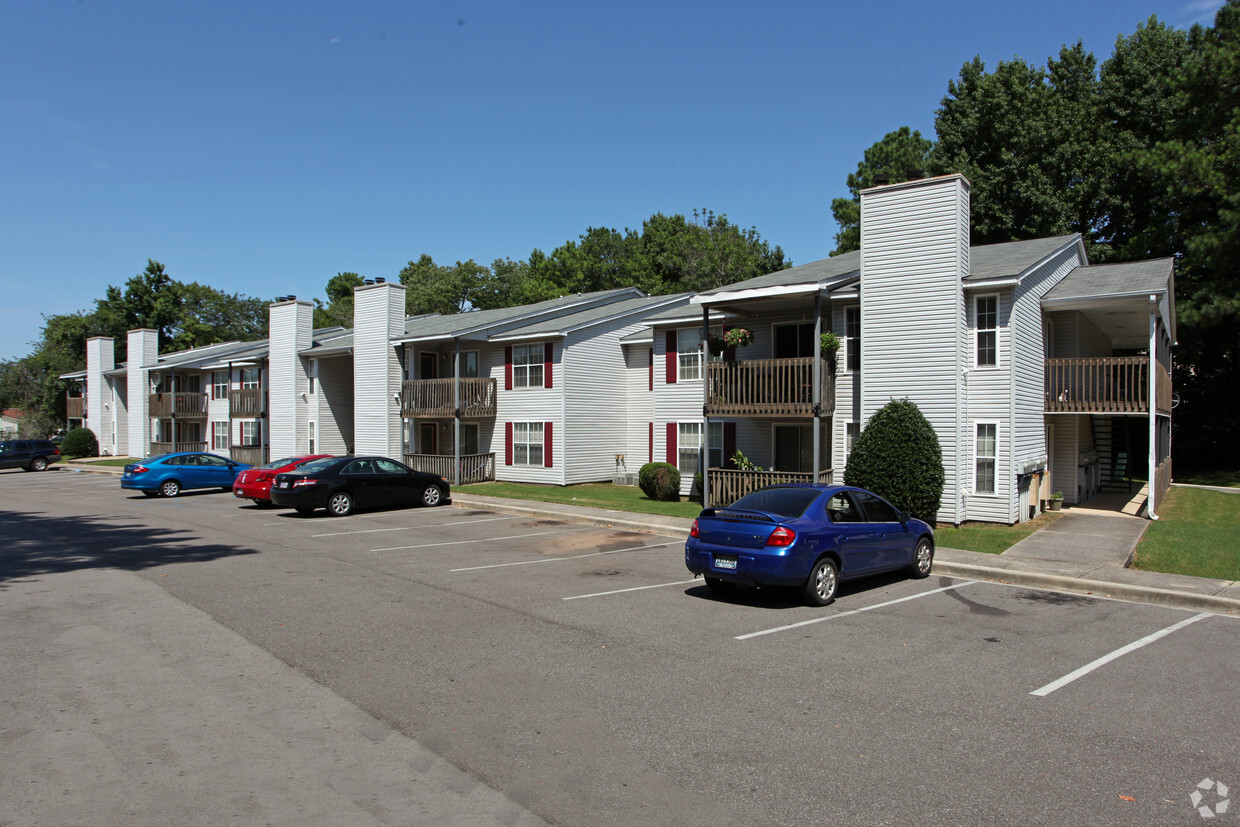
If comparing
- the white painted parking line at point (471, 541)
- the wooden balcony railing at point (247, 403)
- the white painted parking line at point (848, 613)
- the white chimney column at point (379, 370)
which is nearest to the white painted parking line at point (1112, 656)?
the white painted parking line at point (848, 613)

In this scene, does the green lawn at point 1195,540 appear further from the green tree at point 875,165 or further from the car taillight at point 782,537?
the green tree at point 875,165

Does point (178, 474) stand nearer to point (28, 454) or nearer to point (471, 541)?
point (471, 541)

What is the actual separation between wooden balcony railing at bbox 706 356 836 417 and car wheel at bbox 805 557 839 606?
9781mm

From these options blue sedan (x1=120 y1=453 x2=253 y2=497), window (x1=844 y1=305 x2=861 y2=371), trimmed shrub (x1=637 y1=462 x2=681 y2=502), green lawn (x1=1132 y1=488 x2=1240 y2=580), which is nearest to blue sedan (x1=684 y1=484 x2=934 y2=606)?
green lawn (x1=1132 y1=488 x2=1240 y2=580)

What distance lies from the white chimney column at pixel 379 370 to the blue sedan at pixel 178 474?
18.1 ft

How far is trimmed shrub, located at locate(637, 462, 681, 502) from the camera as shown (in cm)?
2384

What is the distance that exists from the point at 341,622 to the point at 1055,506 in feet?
61.5

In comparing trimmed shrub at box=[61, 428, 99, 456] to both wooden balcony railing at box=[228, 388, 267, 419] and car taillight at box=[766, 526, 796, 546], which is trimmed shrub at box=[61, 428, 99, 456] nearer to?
wooden balcony railing at box=[228, 388, 267, 419]

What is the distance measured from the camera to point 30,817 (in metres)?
4.43

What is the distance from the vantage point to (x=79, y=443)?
49.2 metres

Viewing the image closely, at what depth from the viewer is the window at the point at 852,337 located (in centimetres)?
2059

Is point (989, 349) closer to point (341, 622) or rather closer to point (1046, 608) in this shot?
point (1046, 608)

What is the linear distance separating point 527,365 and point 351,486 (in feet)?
33.3

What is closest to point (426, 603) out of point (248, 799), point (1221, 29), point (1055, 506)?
point (248, 799)
